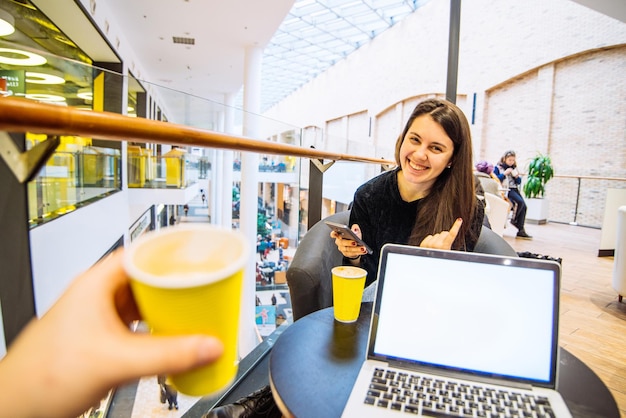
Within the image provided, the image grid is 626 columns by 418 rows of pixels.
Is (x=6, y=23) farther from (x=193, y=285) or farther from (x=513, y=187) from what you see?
(x=513, y=187)

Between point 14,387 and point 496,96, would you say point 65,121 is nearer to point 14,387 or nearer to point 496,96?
point 14,387

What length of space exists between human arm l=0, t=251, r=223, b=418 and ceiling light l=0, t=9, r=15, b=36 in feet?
14.7

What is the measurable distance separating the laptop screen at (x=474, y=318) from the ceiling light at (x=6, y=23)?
4.51 m

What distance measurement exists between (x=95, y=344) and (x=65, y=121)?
371 mm

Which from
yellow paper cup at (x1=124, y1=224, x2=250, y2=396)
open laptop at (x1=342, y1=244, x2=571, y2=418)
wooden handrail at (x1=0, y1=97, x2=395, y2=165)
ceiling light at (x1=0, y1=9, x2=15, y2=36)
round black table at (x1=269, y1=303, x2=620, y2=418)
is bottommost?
round black table at (x1=269, y1=303, x2=620, y2=418)

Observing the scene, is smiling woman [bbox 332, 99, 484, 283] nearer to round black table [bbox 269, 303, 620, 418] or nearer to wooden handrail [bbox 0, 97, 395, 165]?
round black table [bbox 269, 303, 620, 418]

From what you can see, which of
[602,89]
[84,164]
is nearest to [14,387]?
[84,164]

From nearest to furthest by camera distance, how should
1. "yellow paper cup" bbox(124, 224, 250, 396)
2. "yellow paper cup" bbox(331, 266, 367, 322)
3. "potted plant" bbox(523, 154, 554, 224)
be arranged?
"yellow paper cup" bbox(124, 224, 250, 396) < "yellow paper cup" bbox(331, 266, 367, 322) < "potted plant" bbox(523, 154, 554, 224)

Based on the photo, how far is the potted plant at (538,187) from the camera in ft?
23.9

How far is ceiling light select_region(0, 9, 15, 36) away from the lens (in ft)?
10.9

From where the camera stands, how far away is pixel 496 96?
9.69m

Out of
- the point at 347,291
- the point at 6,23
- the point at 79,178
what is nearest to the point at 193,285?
the point at 347,291

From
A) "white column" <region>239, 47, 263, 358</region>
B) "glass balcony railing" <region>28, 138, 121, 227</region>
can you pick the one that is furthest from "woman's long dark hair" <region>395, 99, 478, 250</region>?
"white column" <region>239, 47, 263, 358</region>

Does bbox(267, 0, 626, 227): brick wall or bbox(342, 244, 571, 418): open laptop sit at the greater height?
bbox(267, 0, 626, 227): brick wall
